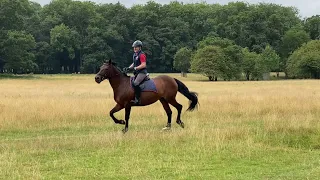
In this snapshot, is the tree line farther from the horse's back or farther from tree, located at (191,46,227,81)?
the horse's back

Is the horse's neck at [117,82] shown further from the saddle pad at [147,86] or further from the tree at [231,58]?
the tree at [231,58]

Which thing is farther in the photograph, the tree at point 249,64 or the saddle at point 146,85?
the tree at point 249,64

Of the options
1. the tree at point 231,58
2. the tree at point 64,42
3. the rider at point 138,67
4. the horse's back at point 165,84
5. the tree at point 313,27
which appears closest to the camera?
the rider at point 138,67

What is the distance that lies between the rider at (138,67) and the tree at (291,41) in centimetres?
9470

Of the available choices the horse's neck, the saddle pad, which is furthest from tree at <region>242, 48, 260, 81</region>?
the horse's neck

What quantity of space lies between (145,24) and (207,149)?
10866cm

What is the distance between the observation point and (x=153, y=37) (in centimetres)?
11388

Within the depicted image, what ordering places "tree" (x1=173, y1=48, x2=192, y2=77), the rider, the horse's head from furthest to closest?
"tree" (x1=173, y1=48, x2=192, y2=77)
the horse's head
the rider

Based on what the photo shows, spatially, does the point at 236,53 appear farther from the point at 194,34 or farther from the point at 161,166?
the point at 161,166

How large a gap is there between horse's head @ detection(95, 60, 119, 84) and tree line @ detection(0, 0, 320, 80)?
66.8m

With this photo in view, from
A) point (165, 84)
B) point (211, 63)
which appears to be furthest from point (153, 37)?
point (165, 84)

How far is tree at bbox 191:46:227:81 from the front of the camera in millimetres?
77062

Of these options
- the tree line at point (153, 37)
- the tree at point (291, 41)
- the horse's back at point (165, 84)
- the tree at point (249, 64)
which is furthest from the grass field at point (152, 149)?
the tree at point (291, 41)

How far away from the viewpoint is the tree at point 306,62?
274 feet
